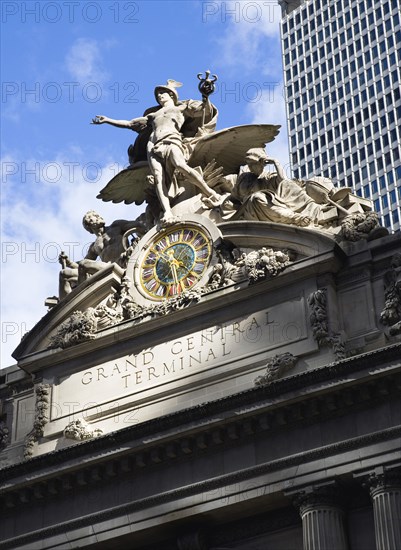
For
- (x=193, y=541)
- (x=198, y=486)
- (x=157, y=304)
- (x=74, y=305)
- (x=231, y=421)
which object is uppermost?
(x=74, y=305)

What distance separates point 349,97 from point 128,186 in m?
28.0

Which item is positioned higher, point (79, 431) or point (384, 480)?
point (79, 431)

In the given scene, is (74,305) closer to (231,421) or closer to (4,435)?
(4,435)

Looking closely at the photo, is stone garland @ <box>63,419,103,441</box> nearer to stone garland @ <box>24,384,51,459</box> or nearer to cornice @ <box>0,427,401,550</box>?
stone garland @ <box>24,384,51,459</box>

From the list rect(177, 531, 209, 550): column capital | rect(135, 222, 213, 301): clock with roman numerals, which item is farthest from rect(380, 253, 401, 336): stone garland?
rect(177, 531, 209, 550): column capital

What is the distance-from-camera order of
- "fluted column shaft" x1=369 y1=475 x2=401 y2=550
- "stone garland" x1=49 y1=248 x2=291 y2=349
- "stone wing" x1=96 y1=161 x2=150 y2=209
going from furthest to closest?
"stone wing" x1=96 y1=161 x2=150 y2=209 → "stone garland" x1=49 y1=248 x2=291 y2=349 → "fluted column shaft" x1=369 y1=475 x2=401 y2=550

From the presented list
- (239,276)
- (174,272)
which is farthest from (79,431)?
(239,276)

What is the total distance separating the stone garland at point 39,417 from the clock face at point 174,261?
127 inches

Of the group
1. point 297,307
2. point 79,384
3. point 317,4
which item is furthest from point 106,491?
point 317,4

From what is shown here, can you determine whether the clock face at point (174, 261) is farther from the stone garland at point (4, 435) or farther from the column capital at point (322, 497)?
the column capital at point (322, 497)

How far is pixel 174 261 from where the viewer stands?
1410 inches

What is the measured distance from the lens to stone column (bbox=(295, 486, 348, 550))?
97.9ft

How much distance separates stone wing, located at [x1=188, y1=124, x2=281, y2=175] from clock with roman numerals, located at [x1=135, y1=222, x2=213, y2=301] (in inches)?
96.1

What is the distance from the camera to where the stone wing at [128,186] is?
3894cm
